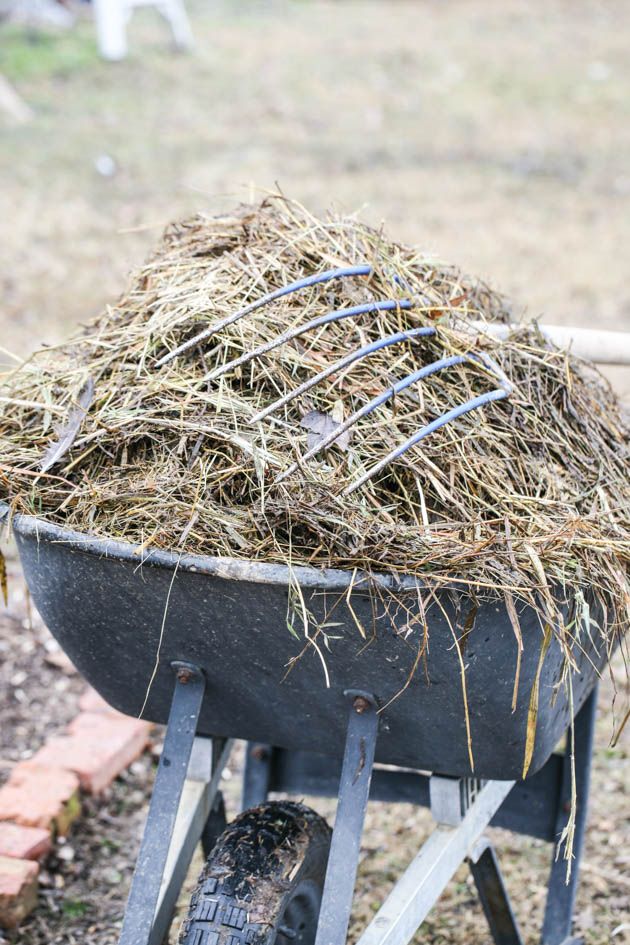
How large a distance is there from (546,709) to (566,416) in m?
0.54

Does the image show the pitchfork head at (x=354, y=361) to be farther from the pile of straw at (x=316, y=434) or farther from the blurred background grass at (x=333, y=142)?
the blurred background grass at (x=333, y=142)

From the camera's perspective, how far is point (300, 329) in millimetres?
1676

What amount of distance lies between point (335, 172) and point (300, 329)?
250 inches

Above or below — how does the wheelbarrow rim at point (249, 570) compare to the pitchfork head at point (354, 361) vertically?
below

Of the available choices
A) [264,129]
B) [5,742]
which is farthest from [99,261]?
[5,742]

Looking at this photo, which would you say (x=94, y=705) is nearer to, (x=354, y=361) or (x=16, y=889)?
(x=16, y=889)

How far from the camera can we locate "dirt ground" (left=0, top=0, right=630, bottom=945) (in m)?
2.59

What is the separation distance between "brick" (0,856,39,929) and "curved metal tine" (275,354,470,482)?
126 cm

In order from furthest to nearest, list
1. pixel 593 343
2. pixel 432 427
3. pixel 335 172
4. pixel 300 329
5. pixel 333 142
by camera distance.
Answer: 1. pixel 333 142
2. pixel 335 172
3. pixel 593 343
4. pixel 300 329
5. pixel 432 427

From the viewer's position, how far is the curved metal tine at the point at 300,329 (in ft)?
5.42

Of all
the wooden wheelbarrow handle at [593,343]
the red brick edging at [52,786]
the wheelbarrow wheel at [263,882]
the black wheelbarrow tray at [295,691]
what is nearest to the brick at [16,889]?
the red brick edging at [52,786]

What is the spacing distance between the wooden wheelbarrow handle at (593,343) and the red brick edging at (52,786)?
4.50 feet

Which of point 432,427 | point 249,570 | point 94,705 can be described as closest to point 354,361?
point 432,427

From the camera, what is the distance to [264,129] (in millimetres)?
8586
